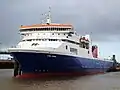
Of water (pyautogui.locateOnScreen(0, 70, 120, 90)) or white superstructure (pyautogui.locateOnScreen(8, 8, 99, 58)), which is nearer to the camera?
water (pyautogui.locateOnScreen(0, 70, 120, 90))

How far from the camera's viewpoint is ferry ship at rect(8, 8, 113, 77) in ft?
135

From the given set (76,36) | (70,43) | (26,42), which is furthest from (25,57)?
(76,36)

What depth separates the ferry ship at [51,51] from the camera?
41.2 metres

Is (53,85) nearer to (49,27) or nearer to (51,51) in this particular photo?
(51,51)

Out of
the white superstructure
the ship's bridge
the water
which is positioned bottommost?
the water

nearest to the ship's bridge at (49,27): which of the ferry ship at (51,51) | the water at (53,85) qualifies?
the ferry ship at (51,51)

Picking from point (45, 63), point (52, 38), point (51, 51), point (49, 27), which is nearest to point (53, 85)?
point (45, 63)

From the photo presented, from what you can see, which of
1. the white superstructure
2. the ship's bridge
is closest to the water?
the white superstructure

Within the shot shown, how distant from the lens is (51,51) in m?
42.1

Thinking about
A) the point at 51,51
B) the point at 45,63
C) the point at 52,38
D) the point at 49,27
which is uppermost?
the point at 49,27

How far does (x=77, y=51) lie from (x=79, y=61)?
8.30 ft

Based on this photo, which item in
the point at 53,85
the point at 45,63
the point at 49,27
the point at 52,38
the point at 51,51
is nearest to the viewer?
the point at 53,85

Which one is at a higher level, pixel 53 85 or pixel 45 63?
pixel 45 63

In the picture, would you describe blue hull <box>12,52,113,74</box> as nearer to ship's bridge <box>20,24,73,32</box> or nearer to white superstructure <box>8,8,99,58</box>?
white superstructure <box>8,8,99,58</box>
